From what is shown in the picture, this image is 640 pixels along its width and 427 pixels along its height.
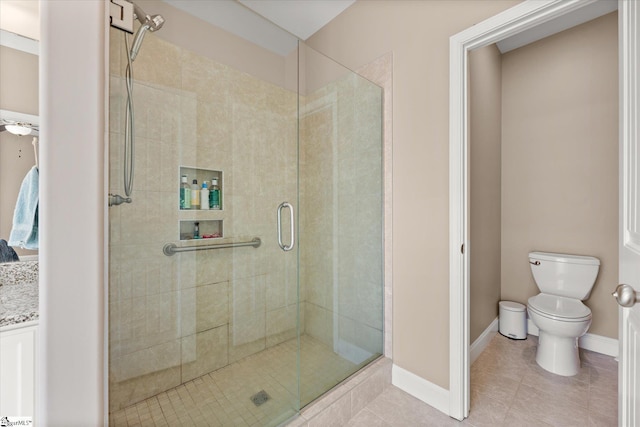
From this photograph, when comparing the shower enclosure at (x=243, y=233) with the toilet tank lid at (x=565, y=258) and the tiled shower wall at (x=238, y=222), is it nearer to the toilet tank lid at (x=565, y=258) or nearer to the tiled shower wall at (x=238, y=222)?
the tiled shower wall at (x=238, y=222)

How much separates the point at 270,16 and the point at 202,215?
171cm

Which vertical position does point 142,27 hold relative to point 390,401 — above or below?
above

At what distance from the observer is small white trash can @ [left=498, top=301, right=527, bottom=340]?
7.89 feet

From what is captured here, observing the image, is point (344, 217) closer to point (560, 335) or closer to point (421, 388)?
point (421, 388)

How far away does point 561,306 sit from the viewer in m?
2.08

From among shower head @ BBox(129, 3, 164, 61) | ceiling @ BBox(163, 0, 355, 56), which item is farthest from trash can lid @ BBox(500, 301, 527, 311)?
shower head @ BBox(129, 3, 164, 61)

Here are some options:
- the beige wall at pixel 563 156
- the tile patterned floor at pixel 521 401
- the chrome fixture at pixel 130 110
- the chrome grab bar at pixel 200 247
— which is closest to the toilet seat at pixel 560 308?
the beige wall at pixel 563 156

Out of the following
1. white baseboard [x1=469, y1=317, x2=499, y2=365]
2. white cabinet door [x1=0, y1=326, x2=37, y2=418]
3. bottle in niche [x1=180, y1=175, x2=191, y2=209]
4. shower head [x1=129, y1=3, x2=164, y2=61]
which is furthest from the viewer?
white baseboard [x1=469, y1=317, x2=499, y2=365]

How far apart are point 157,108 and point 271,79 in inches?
28.9

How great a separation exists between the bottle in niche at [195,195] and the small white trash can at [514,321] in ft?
8.71

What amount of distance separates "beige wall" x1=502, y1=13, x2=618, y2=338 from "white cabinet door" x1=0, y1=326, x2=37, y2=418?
125 inches

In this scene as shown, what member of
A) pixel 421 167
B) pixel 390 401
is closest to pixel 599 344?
pixel 390 401

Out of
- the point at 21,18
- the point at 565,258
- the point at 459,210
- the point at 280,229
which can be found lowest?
the point at 565,258

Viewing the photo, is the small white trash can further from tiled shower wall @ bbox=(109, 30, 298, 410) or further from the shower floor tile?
tiled shower wall @ bbox=(109, 30, 298, 410)
